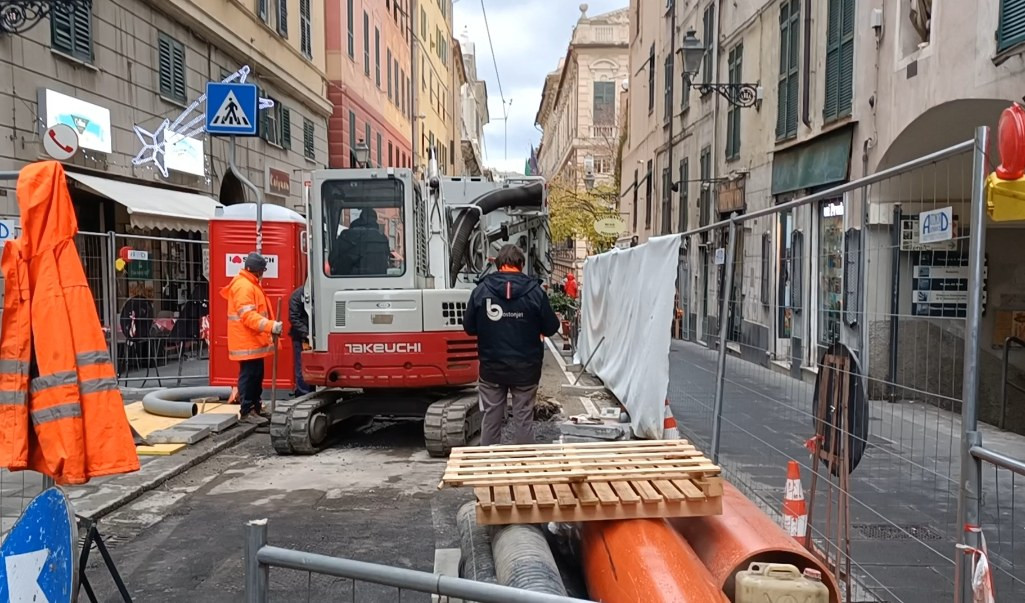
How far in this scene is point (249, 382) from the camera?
30.6ft

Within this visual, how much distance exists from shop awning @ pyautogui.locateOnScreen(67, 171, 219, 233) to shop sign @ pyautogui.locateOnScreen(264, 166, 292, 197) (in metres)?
4.97

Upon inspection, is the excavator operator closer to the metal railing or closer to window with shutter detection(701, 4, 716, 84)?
the metal railing

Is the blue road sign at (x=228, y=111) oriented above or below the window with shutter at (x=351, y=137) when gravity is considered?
below

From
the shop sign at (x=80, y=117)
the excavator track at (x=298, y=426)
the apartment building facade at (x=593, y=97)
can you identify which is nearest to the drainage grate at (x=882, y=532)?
the excavator track at (x=298, y=426)

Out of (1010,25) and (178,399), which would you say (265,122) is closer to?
(178,399)

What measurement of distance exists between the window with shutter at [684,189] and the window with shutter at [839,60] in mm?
9095

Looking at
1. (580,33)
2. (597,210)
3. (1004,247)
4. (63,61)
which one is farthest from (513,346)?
(580,33)

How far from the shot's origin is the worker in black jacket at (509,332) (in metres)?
6.62

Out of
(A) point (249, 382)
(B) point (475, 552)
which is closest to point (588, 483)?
(B) point (475, 552)

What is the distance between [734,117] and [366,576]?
1698cm

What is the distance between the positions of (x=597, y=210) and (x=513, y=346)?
1218 inches

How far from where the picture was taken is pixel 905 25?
10195mm

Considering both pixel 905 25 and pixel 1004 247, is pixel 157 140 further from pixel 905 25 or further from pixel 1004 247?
pixel 1004 247

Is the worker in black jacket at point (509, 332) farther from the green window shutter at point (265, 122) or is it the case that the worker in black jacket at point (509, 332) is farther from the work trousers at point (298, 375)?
the green window shutter at point (265, 122)
